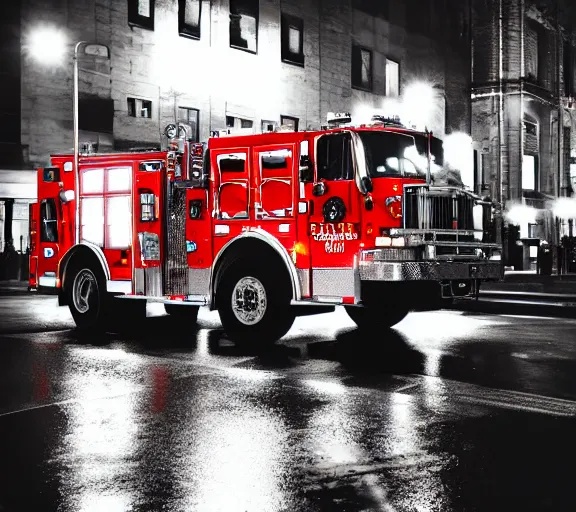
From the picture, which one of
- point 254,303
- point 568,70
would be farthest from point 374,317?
point 568,70

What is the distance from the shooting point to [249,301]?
1158 cm

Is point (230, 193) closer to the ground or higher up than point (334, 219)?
higher up

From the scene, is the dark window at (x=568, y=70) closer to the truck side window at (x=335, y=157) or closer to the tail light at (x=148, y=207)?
the tail light at (x=148, y=207)

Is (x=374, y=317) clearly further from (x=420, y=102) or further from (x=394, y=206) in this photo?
(x=420, y=102)

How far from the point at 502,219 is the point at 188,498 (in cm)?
3941

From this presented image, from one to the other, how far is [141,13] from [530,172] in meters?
22.4

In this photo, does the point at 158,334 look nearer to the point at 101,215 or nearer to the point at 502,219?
the point at 101,215

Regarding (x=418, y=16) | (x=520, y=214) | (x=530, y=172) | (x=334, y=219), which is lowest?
(x=334, y=219)

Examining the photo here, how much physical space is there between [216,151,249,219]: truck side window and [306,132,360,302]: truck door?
1.03 metres

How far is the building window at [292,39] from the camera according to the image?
38656 millimetres

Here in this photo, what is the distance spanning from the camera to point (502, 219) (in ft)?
139

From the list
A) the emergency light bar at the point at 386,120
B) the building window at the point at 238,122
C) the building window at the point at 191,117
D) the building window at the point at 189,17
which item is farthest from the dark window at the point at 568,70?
the emergency light bar at the point at 386,120

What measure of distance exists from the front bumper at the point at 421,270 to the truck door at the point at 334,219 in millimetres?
291

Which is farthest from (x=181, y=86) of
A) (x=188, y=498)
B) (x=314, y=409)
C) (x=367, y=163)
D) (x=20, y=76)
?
(x=188, y=498)
